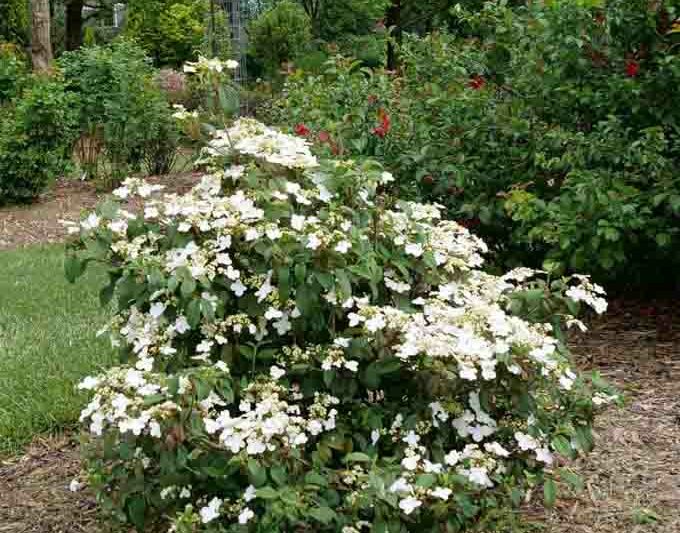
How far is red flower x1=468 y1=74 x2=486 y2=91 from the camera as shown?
5164 millimetres

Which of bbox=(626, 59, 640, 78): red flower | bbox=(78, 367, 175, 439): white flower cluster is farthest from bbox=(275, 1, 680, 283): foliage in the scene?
bbox=(78, 367, 175, 439): white flower cluster

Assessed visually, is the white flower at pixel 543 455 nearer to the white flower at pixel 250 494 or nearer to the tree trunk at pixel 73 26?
the white flower at pixel 250 494

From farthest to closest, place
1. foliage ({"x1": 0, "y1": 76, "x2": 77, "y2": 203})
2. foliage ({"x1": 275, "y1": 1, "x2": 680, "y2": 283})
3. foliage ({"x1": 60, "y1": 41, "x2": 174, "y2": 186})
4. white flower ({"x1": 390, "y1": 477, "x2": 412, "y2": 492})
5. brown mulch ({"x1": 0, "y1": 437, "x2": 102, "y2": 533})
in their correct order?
foliage ({"x1": 60, "y1": 41, "x2": 174, "y2": 186}) < foliage ({"x1": 0, "y1": 76, "x2": 77, "y2": 203}) < foliage ({"x1": 275, "y1": 1, "x2": 680, "y2": 283}) < brown mulch ({"x1": 0, "y1": 437, "x2": 102, "y2": 533}) < white flower ({"x1": 390, "y1": 477, "x2": 412, "y2": 492})

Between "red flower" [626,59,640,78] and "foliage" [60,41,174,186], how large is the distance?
6.64 m

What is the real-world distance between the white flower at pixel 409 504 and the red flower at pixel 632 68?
9.40 ft

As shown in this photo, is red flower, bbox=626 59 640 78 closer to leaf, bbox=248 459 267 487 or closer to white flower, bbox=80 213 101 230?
white flower, bbox=80 213 101 230

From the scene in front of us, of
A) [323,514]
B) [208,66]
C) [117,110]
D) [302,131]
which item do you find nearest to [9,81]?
[117,110]

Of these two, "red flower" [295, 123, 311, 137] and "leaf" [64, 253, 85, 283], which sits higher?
"leaf" [64, 253, 85, 283]

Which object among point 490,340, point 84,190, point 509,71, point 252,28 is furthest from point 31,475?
point 252,28

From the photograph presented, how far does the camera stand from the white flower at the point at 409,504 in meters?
2.21

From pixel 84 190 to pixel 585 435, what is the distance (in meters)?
8.35

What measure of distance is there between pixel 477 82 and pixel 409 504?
11.1ft

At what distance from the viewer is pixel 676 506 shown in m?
2.89

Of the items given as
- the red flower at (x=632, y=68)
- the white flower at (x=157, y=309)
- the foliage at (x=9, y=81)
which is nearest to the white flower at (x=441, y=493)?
the white flower at (x=157, y=309)
